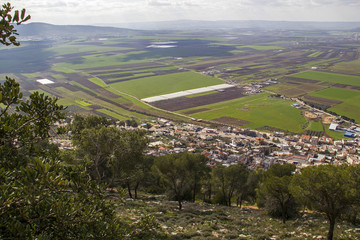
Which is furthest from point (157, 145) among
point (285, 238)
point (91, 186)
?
point (91, 186)

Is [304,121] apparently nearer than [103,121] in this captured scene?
No

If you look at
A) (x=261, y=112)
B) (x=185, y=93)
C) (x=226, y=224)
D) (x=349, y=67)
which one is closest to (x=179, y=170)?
(x=226, y=224)

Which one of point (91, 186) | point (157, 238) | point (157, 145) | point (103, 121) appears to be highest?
point (91, 186)

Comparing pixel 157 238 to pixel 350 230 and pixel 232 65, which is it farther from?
pixel 232 65

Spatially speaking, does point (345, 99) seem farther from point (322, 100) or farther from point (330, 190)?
point (330, 190)

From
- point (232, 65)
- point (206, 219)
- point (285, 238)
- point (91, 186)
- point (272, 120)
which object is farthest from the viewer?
point (232, 65)

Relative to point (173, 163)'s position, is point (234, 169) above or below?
below

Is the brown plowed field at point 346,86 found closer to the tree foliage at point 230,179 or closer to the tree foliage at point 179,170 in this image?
the tree foliage at point 230,179
